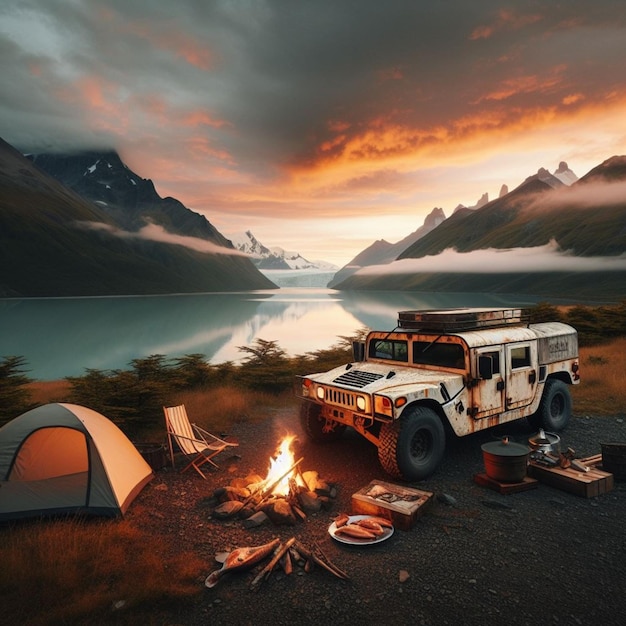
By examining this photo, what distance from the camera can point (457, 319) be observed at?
7.97 metres

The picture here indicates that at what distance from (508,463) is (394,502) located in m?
2.21

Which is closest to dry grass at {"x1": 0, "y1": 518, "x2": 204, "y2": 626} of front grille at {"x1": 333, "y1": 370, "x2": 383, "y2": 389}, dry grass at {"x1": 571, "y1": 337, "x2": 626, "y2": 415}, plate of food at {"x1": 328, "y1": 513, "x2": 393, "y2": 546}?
plate of food at {"x1": 328, "y1": 513, "x2": 393, "y2": 546}

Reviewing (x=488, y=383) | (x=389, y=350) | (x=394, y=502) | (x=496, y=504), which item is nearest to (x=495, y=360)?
(x=488, y=383)

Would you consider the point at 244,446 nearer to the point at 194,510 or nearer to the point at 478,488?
the point at 194,510

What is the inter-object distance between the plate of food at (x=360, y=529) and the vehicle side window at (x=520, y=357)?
14.8 ft

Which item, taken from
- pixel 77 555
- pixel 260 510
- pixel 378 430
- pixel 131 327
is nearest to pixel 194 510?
pixel 260 510

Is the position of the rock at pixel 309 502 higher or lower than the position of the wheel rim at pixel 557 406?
lower

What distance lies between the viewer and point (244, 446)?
979cm

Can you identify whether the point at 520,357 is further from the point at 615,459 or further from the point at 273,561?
the point at 273,561

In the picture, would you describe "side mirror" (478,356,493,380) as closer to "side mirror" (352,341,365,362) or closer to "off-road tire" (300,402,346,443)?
"side mirror" (352,341,365,362)

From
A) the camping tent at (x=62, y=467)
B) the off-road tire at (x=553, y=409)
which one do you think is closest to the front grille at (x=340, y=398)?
the camping tent at (x=62, y=467)

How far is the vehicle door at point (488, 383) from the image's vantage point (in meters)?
7.41

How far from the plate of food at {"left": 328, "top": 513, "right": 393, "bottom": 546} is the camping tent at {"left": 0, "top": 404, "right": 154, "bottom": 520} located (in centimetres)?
338

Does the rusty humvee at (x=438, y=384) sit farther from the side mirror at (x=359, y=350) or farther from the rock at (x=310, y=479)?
the rock at (x=310, y=479)
